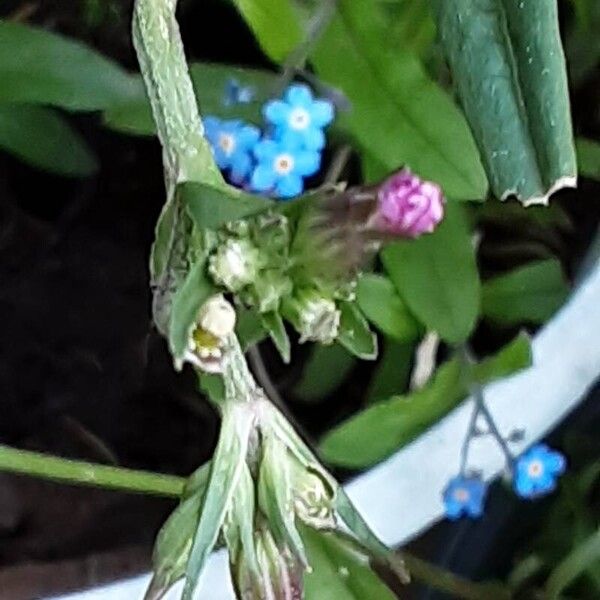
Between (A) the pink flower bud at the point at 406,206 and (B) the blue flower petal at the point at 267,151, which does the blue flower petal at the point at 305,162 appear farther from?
(A) the pink flower bud at the point at 406,206

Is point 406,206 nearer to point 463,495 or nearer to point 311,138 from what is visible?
point 311,138

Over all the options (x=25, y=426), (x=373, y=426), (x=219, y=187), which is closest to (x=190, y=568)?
(x=219, y=187)

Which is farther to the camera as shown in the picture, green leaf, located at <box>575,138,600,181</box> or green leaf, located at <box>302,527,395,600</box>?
green leaf, located at <box>575,138,600,181</box>

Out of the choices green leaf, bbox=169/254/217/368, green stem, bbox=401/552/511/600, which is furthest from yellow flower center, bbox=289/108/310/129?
green stem, bbox=401/552/511/600

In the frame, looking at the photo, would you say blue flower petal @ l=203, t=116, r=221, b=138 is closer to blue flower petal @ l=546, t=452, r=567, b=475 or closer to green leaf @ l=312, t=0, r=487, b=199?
green leaf @ l=312, t=0, r=487, b=199

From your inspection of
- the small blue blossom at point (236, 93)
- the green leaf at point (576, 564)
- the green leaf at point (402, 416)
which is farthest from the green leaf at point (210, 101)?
the green leaf at point (576, 564)

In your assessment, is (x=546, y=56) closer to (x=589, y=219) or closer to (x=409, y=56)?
(x=409, y=56)

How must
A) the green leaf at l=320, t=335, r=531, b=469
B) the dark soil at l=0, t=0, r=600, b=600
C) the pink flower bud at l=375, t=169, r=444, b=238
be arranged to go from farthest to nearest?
the dark soil at l=0, t=0, r=600, b=600 → the green leaf at l=320, t=335, r=531, b=469 → the pink flower bud at l=375, t=169, r=444, b=238

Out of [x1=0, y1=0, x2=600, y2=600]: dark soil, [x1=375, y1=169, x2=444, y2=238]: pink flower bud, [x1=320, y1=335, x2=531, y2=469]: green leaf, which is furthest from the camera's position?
[x1=0, y1=0, x2=600, y2=600]: dark soil
